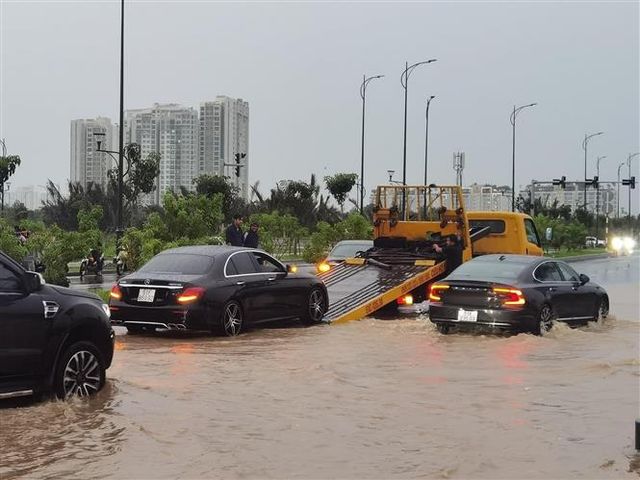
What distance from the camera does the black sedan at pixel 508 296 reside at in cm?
1402

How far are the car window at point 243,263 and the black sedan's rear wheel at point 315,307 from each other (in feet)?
4.54

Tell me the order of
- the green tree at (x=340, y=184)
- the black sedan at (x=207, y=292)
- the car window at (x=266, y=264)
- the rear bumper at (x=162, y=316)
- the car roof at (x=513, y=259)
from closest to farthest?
the rear bumper at (x=162, y=316), the black sedan at (x=207, y=292), the car window at (x=266, y=264), the car roof at (x=513, y=259), the green tree at (x=340, y=184)

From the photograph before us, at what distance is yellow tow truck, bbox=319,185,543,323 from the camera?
1683cm

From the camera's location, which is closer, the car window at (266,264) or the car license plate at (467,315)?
the car license plate at (467,315)

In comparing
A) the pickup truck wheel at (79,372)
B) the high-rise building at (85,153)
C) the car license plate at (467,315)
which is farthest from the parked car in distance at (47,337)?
the high-rise building at (85,153)

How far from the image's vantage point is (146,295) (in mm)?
13500

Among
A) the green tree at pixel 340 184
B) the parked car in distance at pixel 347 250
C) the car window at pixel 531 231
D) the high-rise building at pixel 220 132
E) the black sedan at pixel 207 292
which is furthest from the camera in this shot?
the high-rise building at pixel 220 132

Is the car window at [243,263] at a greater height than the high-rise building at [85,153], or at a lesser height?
lesser

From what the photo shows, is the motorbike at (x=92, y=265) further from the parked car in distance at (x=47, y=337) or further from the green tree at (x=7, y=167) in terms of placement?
the green tree at (x=7, y=167)

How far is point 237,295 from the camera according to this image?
13969 millimetres

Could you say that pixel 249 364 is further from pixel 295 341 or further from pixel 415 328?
pixel 415 328

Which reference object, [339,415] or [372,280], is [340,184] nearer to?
[372,280]

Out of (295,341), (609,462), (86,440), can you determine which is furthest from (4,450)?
(295,341)

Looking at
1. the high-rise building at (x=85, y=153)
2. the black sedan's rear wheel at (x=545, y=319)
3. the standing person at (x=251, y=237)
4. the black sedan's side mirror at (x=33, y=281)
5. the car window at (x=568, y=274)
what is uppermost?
the high-rise building at (x=85, y=153)
